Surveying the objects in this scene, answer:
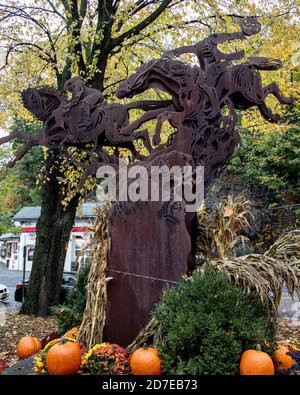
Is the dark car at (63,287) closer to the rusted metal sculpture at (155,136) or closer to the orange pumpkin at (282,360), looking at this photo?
the rusted metal sculpture at (155,136)

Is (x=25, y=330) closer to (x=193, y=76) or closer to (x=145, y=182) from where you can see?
(x=145, y=182)

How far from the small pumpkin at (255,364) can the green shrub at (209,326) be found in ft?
0.23

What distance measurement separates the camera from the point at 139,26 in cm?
1025

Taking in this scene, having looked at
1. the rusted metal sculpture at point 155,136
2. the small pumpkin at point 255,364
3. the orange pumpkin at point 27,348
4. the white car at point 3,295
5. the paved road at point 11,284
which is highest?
the rusted metal sculpture at point 155,136

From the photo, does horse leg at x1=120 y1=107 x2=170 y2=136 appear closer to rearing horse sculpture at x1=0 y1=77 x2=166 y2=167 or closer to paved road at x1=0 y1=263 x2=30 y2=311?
rearing horse sculpture at x1=0 y1=77 x2=166 y2=167

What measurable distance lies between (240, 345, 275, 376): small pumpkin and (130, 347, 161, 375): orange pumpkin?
31.5 inches

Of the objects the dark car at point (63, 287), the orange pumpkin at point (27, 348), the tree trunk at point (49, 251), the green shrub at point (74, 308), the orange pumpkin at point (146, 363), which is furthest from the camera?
the dark car at point (63, 287)

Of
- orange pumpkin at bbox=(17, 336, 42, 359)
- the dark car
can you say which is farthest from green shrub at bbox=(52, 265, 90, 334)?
the dark car

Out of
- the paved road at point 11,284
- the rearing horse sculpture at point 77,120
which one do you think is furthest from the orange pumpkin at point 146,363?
the paved road at point 11,284

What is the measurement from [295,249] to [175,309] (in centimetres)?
165

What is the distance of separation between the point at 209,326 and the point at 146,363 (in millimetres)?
725

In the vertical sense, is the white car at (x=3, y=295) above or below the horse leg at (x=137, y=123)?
below

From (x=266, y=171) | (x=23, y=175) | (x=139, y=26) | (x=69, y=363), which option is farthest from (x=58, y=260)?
(x=23, y=175)

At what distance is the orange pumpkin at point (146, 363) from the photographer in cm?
401
